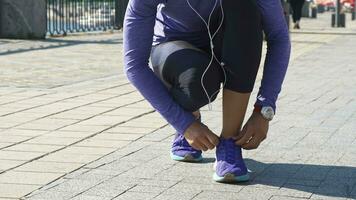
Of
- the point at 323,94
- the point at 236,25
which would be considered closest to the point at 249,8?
the point at 236,25

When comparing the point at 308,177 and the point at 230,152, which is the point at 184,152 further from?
the point at 308,177

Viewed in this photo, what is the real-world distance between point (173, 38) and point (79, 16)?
562 inches

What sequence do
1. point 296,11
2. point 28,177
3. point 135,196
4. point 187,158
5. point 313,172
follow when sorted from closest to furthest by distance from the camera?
point 135,196 < point 28,177 < point 313,172 < point 187,158 < point 296,11

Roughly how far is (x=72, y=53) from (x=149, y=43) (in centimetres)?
882

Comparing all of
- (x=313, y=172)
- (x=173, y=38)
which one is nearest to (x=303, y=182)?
(x=313, y=172)

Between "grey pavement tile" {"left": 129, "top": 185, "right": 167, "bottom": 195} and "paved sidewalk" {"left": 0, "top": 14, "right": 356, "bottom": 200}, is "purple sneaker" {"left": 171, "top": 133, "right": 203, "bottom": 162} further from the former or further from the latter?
"grey pavement tile" {"left": 129, "top": 185, "right": 167, "bottom": 195}

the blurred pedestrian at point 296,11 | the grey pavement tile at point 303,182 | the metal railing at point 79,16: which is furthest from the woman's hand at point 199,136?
the blurred pedestrian at point 296,11

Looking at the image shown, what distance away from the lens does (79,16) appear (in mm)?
18578

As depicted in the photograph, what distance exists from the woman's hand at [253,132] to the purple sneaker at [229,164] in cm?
6

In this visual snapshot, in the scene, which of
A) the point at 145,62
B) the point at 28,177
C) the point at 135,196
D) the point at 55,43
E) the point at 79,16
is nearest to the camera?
the point at 135,196

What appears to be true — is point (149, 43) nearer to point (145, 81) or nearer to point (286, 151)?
point (145, 81)

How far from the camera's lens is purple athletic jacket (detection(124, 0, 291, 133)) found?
14.2 feet

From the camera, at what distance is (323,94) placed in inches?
327

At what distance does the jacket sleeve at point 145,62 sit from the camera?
4.32 m
